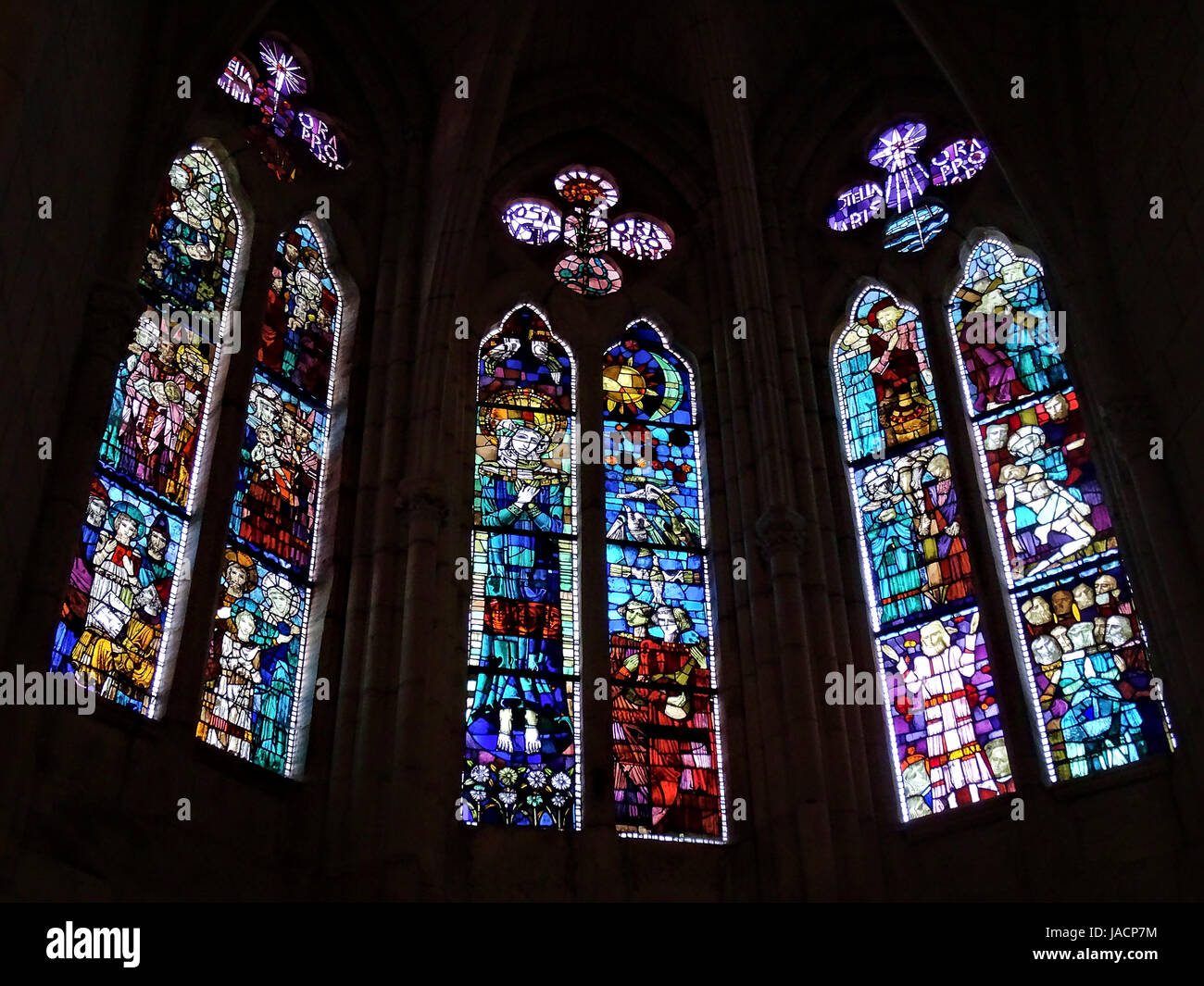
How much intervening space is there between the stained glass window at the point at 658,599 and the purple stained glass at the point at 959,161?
2886mm

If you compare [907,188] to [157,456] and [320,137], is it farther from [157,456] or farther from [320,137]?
[157,456]

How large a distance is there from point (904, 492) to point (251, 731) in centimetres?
536

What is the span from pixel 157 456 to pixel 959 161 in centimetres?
747

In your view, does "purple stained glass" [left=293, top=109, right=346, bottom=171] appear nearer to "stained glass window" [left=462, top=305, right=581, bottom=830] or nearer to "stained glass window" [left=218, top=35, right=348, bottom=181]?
"stained glass window" [left=218, top=35, right=348, bottom=181]

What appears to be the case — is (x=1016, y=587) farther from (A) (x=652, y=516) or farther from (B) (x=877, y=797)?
(A) (x=652, y=516)

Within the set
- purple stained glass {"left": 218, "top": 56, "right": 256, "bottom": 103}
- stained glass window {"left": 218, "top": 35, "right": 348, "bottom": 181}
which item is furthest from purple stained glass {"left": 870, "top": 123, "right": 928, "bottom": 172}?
purple stained glass {"left": 218, "top": 56, "right": 256, "bottom": 103}

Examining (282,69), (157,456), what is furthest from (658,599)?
(282,69)

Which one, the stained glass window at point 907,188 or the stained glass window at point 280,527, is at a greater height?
the stained glass window at point 907,188

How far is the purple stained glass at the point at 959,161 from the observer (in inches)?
545

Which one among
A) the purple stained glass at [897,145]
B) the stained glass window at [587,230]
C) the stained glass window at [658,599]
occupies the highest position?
the purple stained glass at [897,145]

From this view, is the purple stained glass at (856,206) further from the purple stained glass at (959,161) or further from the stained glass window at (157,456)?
the stained glass window at (157,456)

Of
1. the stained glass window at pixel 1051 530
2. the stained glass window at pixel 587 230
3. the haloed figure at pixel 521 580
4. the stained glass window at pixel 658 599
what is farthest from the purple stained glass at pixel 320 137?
the stained glass window at pixel 1051 530

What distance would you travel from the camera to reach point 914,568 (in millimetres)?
12039

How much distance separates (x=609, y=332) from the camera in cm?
1368
